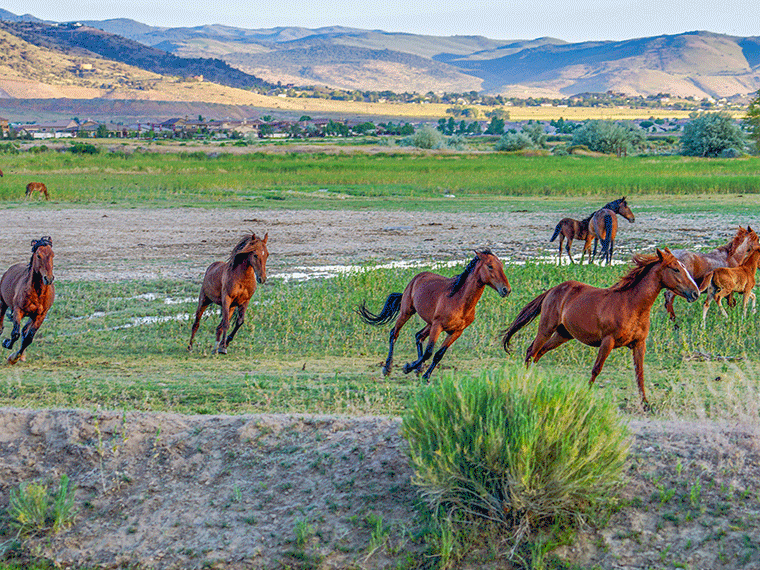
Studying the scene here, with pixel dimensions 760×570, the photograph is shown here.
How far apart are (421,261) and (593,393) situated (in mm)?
14076

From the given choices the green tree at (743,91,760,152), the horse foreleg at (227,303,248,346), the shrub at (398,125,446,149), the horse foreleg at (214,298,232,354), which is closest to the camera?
the horse foreleg at (214,298,232,354)

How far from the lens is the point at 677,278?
782cm

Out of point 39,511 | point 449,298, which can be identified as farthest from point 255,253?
point 39,511

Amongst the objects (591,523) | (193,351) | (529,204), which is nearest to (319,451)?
(591,523)

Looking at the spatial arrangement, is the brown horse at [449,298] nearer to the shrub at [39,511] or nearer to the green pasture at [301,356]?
the green pasture at [301,356]

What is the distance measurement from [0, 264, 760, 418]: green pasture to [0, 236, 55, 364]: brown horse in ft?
1.23

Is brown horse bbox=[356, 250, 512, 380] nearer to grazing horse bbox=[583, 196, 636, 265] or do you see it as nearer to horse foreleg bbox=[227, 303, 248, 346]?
horse foreleg bbox=[227, 303, 248, 346]

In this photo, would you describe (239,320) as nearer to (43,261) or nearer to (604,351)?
(43,261)

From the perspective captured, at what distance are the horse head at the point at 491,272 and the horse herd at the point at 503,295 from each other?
1cm

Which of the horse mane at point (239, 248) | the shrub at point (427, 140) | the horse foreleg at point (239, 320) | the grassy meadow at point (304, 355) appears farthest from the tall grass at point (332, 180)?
the shrub at point (427, 140)

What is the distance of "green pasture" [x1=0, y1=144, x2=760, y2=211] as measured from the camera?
32344mm

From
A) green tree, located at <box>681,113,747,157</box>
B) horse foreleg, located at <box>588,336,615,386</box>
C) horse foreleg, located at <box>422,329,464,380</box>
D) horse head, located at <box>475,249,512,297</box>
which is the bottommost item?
horse foreleg, located at <box>422,329,464,380</box>

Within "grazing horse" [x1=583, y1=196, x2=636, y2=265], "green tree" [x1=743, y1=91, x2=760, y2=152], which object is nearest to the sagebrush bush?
"grazing horse" [x1=583, y1=196, x2=636, y2=265]

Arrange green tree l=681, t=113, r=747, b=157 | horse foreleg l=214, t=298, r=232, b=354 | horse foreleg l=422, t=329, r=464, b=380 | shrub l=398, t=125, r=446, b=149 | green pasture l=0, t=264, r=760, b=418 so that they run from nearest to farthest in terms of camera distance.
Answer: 1. green pasture l=0, t=264, r=760, b=418
2. horse foreleg l=422, t=329, r=464, b=380
3. horse foreleg l=214, t=298, r=232, b=354
4. green tree l=681, t=113, r=747, b=157
5. shrub l=398, t=125, r=446, b=149
